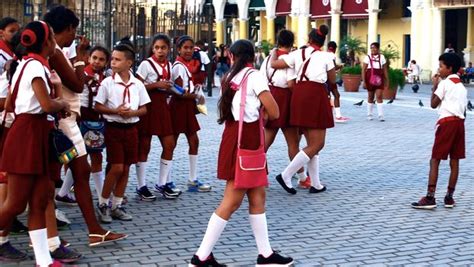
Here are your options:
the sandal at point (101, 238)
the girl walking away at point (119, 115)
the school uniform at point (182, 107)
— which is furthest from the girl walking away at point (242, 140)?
the school uniform at point (182, 107)

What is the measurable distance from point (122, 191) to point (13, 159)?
2151mm

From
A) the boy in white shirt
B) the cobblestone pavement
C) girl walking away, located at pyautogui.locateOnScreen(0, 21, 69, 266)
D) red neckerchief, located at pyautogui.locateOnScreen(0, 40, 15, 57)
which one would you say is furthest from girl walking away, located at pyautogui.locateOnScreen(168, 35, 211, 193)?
girl walking away, located at pyautogui.locateOnScreen(0, 21, 69, 266)

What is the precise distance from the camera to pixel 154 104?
8719 millimetres

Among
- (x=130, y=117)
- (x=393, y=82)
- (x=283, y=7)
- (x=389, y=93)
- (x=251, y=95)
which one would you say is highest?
(x=283, y=7)

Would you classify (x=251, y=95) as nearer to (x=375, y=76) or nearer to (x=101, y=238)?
(x=101, y=238)

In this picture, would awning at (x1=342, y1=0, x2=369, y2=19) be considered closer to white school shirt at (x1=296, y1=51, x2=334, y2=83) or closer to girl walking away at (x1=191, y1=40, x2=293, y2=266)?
white school shirt at (x1=296, y1=51, x2=334, y2=83)

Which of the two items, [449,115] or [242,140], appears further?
[449,115]

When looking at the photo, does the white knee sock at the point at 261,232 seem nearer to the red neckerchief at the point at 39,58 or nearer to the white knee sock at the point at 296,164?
the red neckerchief at the point at 39,58

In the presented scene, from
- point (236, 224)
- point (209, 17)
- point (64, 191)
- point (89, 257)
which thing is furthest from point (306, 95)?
point (209, 17)

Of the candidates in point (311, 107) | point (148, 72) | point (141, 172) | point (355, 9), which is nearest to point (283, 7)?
point (355, 9)

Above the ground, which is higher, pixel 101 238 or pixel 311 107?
pixel 311 107

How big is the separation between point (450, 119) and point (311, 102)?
5.33ft

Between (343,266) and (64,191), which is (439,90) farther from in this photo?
(64,191)

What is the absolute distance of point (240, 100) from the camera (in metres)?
6.14
